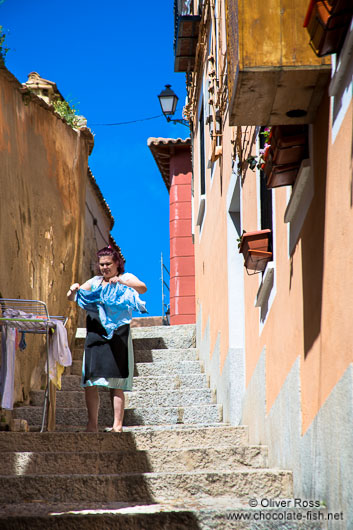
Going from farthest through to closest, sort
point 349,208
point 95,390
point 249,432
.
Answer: point 95,390 → point 249,432 → point 349,208

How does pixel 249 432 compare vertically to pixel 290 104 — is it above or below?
below

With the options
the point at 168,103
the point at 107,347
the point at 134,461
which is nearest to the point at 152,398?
the point at 107,347

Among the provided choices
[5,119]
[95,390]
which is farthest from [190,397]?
[5,119]

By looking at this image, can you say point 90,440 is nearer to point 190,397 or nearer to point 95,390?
point 95,390

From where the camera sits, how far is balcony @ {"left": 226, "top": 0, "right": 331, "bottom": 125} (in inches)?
149

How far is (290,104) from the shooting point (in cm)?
404

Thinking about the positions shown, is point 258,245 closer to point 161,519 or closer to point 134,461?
point 134,461

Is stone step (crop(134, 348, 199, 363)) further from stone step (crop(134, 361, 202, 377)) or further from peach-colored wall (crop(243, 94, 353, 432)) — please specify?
peach-colored wall (crop(243, 94, 353, 432))

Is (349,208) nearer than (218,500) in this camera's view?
Yes

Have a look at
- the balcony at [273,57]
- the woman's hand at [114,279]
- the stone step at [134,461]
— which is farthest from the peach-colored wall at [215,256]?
the balcony at [273,57]

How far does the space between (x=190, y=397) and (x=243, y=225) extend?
2329 millimetres

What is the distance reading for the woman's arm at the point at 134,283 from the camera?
272 inches

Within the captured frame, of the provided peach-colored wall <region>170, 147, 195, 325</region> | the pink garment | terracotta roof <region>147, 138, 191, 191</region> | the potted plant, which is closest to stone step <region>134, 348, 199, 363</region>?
the pink garment

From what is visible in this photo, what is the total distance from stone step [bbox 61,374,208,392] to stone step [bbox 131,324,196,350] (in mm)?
1634
